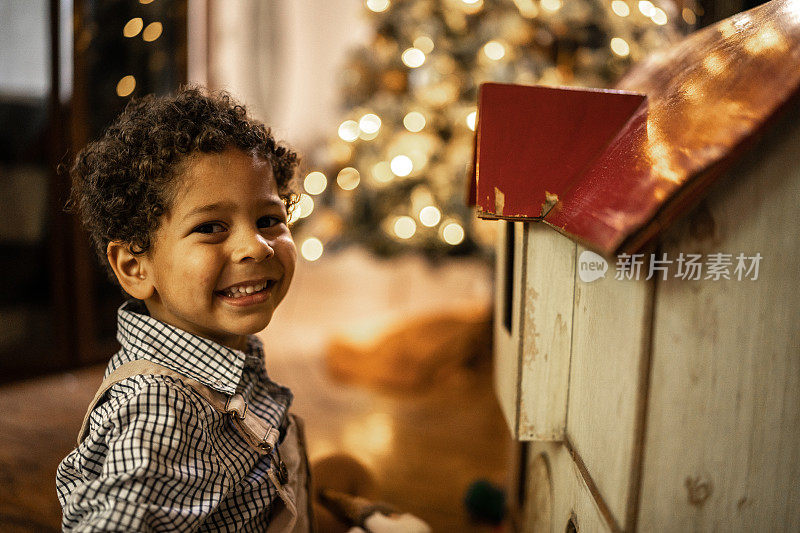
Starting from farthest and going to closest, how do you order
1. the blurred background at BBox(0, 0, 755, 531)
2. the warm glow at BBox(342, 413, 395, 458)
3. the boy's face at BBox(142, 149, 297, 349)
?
the blurred background at BBox(0, 0, 755, 531)
the warm glow at BBox(342, 413, 395, 458)
the boy's face at BBox(142, 149, 297, 349)

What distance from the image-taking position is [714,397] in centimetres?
54

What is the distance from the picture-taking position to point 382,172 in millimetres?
1939

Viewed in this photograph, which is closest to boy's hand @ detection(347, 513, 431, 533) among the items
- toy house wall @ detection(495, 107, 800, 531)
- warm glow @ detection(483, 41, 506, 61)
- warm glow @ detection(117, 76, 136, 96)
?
toy house wall @ detection(495, 107, 800, 531)

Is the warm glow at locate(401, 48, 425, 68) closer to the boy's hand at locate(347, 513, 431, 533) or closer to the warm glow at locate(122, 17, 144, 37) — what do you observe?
the warm glow at locate(122, 17, 144, 37)

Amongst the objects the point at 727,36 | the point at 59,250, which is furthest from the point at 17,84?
the point at 727,36

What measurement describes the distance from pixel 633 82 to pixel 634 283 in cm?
47

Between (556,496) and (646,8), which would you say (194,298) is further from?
(646,8)

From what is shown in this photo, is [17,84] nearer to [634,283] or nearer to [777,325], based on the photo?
[634,283]

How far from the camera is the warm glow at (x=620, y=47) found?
1749 millimetres

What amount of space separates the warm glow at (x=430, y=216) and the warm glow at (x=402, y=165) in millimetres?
144

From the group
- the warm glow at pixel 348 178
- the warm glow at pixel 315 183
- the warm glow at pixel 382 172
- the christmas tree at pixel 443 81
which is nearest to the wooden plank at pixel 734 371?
the christmas tree at pixel 443 81

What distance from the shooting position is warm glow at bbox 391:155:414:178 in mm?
1902

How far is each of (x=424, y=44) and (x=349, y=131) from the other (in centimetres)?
39

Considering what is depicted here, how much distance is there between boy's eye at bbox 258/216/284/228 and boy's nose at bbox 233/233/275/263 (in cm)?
6
